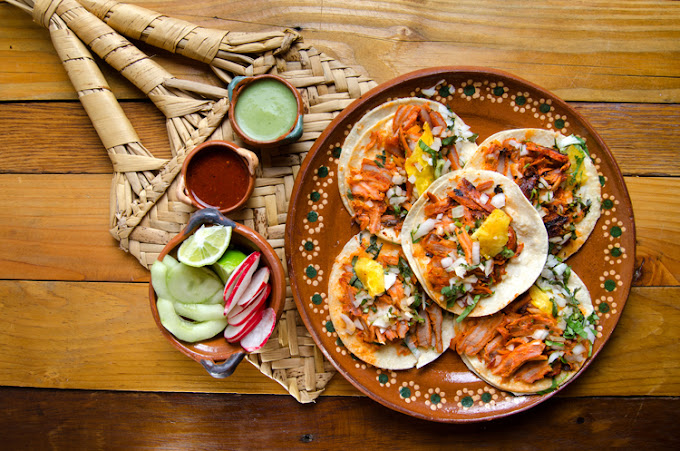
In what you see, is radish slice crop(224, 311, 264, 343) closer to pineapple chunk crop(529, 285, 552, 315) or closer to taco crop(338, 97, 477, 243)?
taco crop(338, 97, 477, 243)

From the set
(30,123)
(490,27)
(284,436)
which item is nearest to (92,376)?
(284,436)

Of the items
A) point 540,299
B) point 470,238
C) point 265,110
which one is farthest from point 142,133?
point 540,299

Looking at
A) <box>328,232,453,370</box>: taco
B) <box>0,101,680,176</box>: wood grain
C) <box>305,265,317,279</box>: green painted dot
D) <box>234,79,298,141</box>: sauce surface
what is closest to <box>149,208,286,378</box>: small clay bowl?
<box>305,265,317,279</box>: green painted dot

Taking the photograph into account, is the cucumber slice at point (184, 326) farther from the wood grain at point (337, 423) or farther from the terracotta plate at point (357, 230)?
the wood grain at point (337, 423)

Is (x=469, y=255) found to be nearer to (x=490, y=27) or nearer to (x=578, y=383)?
(x=578, y=383)

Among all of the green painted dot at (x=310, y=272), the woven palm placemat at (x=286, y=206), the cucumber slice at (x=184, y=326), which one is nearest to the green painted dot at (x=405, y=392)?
the woven palm placemat at (x=286, y=206)

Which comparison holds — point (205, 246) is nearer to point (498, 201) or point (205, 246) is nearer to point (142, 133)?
point (142, 133)
